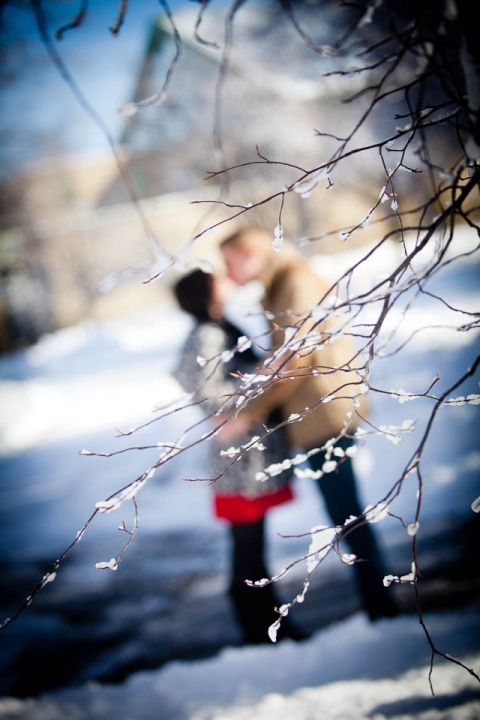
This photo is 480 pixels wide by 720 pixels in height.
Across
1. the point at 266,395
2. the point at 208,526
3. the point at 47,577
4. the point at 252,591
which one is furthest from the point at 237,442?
the point at 208,526

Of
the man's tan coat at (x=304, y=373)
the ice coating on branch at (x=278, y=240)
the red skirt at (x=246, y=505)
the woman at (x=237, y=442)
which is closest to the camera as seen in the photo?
the ice coating on branch at (x=278, y=240)

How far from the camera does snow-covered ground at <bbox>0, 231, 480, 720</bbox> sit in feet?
6.45

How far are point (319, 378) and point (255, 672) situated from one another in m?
1.59

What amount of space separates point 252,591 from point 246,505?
0.75m

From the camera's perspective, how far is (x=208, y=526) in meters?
3.65

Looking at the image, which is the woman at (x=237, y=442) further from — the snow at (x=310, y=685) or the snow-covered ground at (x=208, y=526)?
the snow-covered ground at (x=208, y=526)

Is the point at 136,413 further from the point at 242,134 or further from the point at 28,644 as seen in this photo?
the point at 242,134

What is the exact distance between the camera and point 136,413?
5930 mm

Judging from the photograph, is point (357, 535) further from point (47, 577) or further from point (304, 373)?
point (47, 577)

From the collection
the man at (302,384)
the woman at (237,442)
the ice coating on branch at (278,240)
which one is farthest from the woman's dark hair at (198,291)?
the ice coating on branch at (278,240)

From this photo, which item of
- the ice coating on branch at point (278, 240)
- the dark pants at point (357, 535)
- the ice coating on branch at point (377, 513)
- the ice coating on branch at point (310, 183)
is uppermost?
the ice coating on branch at point (310, 183)

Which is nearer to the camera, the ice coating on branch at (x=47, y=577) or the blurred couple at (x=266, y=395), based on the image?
the ice coating on branch at (x=47, y=577)

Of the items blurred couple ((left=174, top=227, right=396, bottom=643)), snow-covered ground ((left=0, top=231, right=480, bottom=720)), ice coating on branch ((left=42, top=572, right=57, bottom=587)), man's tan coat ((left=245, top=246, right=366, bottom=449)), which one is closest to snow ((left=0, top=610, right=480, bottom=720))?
snow-covered ground ((left=0, top=231, right=480, bottom=720))

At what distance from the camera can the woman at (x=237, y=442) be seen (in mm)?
1937
